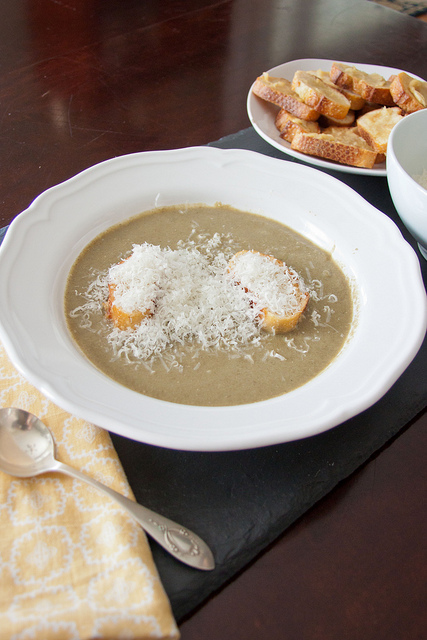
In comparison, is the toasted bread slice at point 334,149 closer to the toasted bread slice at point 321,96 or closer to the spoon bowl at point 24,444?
the toasted bread slice at point 321,96

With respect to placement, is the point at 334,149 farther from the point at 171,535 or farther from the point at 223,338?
the point at 171,535

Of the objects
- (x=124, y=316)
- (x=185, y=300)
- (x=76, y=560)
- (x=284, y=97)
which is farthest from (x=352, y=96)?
(x=76, y=560)

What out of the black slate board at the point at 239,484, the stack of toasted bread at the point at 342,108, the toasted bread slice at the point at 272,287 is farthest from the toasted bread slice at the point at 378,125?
the black slate board at the point at 239,484

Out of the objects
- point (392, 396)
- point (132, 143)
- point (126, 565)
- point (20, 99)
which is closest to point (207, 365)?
point (392, 396)

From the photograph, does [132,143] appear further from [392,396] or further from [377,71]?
[392,396]

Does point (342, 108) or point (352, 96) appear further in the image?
point (352, 96)

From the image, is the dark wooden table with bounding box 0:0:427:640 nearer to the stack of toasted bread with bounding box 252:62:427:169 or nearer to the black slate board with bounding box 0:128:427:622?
the black slate board with bounding box 0:128:427:622

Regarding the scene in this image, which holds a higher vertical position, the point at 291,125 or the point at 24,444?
the point at 291,125
